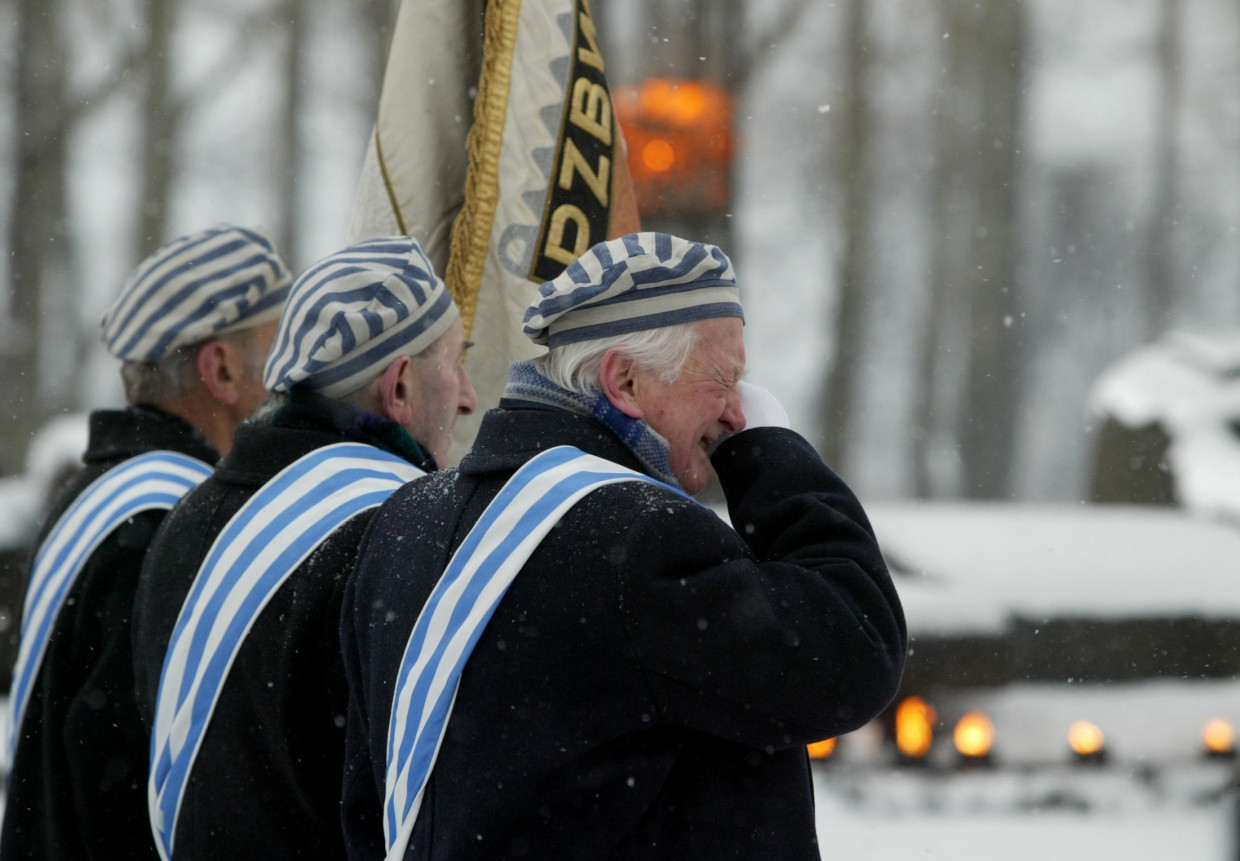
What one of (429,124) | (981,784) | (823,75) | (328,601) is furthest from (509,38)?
(823,75)

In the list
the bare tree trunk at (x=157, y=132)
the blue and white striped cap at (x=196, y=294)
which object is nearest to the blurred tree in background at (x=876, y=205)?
the bare tree trunk at (x=157, y=132)

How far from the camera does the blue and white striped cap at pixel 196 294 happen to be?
2.54 metres

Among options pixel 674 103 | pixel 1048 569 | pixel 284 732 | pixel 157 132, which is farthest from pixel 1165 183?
pixel 284 732

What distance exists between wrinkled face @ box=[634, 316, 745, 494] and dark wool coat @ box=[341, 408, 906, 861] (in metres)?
0.12

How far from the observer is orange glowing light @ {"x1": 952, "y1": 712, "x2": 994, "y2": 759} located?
440 cm

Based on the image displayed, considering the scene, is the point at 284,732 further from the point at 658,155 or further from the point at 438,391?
the point at 658,155

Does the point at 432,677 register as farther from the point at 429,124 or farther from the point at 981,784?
the point at 981,784

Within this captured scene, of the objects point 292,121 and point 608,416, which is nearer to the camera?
point 608,416

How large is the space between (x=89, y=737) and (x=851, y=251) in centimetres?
1058

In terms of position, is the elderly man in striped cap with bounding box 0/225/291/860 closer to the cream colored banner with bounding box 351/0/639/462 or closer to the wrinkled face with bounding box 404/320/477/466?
the cream colored banner with bounding box 351/0/639/462

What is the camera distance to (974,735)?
445 cm

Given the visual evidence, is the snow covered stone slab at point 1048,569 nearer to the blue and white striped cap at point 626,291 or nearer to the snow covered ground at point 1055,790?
the snow covered ground at point 1055,790

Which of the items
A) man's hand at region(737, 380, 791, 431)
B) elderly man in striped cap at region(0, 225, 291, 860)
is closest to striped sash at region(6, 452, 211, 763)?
elderly man in striped cap at region(0, 225, 291, 860)

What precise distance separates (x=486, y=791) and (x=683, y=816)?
19cm
